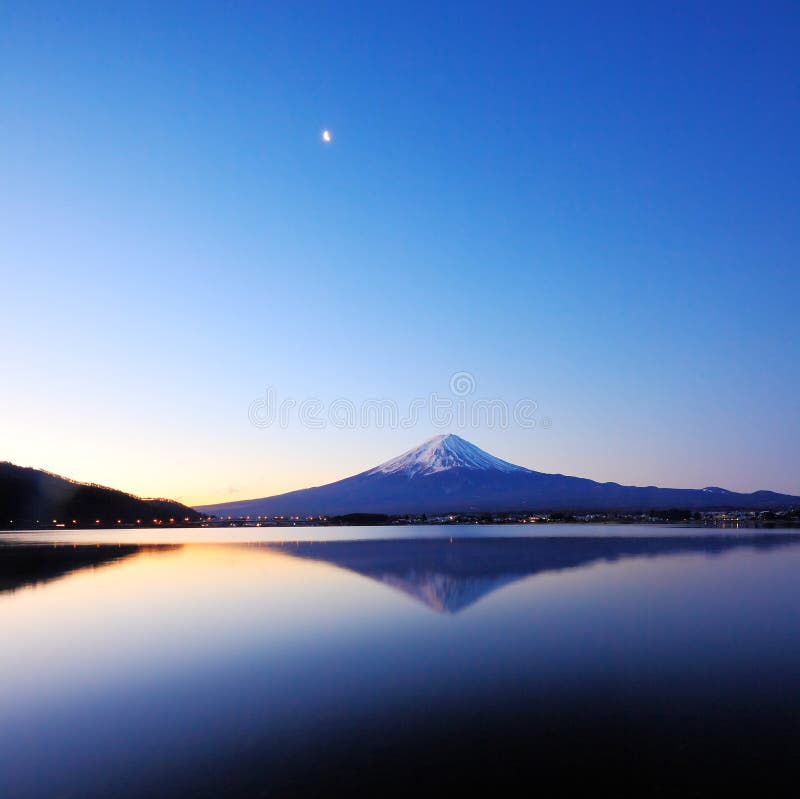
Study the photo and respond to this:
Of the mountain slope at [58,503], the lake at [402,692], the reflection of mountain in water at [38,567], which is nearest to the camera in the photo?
the lake at [402,692]

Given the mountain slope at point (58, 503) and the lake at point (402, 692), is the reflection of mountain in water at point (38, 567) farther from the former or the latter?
the mountain slope at point (58, 503)

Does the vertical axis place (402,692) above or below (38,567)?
below

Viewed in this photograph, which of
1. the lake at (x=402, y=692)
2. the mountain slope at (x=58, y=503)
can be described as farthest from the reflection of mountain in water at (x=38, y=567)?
the mountain slope at (x=58, y=503)

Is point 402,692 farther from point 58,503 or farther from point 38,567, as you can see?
point 58,503

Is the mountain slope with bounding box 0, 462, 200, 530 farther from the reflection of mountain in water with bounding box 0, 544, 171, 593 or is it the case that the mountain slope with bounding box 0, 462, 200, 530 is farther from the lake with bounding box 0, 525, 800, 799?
the lake with bounding box 0, 525, 800, 799

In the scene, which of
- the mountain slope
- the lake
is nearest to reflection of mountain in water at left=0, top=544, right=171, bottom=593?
the lake

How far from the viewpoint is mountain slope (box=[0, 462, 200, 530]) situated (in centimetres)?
12194

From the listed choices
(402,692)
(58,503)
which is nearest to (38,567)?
(402,692)

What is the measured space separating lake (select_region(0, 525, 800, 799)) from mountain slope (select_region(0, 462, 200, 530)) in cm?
11740

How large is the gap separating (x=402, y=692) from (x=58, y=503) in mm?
140474

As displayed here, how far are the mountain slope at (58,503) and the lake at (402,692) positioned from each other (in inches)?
4622

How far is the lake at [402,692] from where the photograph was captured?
6359 millimetres

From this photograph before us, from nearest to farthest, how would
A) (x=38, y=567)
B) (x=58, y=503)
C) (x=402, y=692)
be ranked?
(x=402, y=692) < (x=38, y=567) < (x=58, y=503)

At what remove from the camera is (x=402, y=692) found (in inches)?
365
